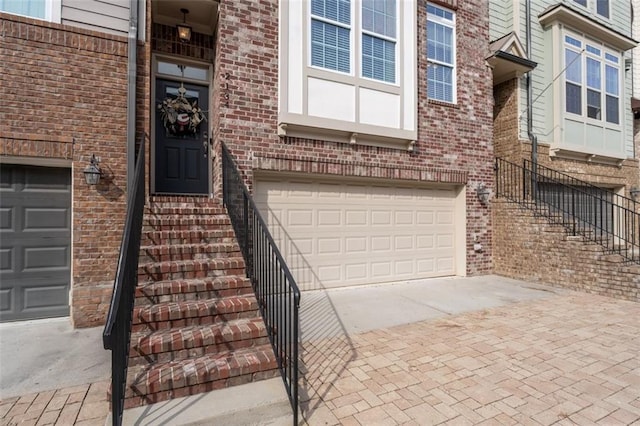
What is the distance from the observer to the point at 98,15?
4660 mm

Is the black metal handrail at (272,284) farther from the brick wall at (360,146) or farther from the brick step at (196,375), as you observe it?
the brick wall at (360,146)

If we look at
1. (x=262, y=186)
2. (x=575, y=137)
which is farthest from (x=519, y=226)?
(x=262, y=186)

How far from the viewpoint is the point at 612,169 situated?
977 centimetres

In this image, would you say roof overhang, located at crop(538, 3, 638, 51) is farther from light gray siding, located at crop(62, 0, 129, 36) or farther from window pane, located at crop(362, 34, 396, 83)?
light gray siding, located at crop(62, 0, 129, 36)

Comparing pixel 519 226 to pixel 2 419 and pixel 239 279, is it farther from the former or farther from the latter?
pixel 2 419

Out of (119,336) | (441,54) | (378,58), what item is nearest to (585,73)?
(441,54)

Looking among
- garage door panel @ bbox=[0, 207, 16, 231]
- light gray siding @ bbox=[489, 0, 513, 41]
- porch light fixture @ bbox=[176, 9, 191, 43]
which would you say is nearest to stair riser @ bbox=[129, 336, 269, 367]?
garage door panel @ bbox=[0, 207, 16, 231]

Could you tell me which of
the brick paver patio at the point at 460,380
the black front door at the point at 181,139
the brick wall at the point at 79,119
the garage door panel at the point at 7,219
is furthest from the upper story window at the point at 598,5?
the garage door panel at the point at 7,219

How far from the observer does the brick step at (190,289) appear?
3248 millimetres

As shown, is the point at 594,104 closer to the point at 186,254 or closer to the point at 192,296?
the point at 186,254

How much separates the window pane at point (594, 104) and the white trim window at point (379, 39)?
6.57m

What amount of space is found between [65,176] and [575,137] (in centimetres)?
1121

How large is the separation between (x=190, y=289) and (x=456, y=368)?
267cm

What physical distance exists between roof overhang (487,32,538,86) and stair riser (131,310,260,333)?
300 inches
